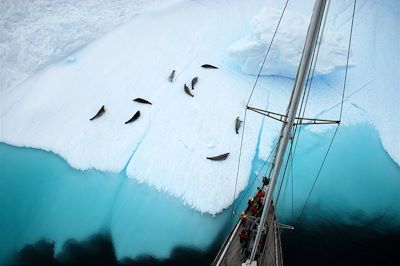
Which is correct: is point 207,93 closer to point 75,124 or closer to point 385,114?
point 75,124

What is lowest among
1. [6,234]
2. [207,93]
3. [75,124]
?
[6,234]

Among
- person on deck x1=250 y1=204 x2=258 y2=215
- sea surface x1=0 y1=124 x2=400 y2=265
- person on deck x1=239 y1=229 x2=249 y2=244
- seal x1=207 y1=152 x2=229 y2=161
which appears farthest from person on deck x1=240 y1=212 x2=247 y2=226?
seal x1=207 y1=152 x2=229 y2=161

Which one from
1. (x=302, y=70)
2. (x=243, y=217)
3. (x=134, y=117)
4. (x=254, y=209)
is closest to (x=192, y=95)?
(x=134, y=117)

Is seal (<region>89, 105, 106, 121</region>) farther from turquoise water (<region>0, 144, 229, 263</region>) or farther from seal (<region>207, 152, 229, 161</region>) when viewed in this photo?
seal (<region>207, 152, 229, 161</region>)

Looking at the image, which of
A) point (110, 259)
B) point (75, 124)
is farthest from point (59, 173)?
point (110, 259)

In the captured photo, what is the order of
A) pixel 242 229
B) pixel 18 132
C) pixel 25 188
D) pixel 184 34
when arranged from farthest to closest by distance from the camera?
pixel 184 34
pixel 18 132
pixel 25 188
pixel 242 229

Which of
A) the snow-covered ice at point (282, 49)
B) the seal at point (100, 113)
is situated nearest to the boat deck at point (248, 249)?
the seal at point (100, 113)
